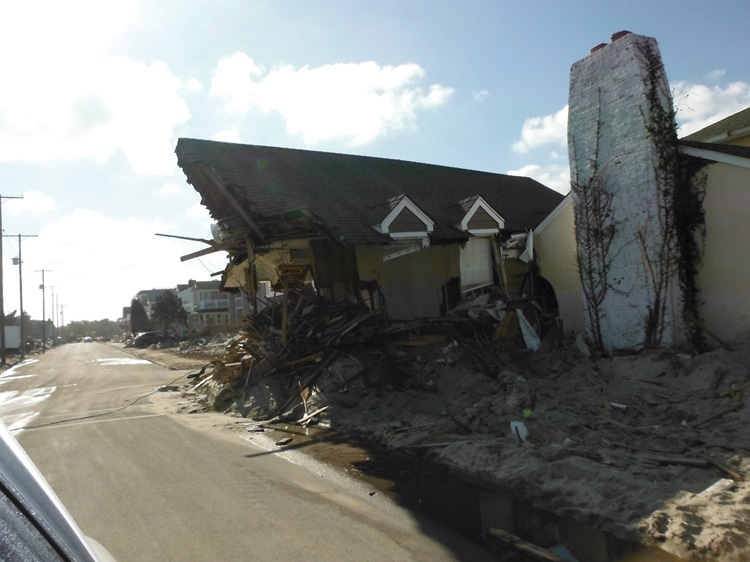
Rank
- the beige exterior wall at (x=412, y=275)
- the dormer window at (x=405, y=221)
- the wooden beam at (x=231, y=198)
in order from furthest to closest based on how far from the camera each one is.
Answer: the beige exterior wall at (x=412, y=275) < the dormer window at (x=405, y=221) < the wooden beam at (x=231, y=198)

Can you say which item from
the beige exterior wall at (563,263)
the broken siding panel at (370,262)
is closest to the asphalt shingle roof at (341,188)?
the broken siding panel at (370,262)

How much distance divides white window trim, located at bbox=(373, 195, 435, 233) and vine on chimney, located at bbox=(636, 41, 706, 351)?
17.0 ft

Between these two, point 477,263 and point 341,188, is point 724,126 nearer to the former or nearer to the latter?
point 477,263

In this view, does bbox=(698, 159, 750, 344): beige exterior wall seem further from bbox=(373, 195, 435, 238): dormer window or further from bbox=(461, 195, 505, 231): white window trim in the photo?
bbox=(373, 195, 435, 238): dormer window

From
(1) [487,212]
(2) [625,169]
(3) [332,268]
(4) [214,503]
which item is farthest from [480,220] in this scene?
(4) [214,503]

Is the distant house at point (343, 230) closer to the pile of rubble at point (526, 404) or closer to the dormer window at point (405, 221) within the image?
the dormer window at point (405, 221)

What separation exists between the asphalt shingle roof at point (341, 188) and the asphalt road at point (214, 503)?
6.32m

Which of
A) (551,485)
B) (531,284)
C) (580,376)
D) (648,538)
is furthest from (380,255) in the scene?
(648,538)

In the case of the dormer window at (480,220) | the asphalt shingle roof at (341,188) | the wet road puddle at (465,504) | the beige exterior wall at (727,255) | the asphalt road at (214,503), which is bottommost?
the wet road puddle at (465,504)

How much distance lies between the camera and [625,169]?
10820mm

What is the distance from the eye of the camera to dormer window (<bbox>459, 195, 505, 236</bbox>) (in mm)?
14695

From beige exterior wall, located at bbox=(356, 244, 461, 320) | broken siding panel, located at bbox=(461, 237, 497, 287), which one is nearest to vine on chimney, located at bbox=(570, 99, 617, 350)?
broken siding panel, located at bbox=(461, 237, 497, 287)

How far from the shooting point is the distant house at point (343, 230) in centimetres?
1316

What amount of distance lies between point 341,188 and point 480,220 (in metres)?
4.52
